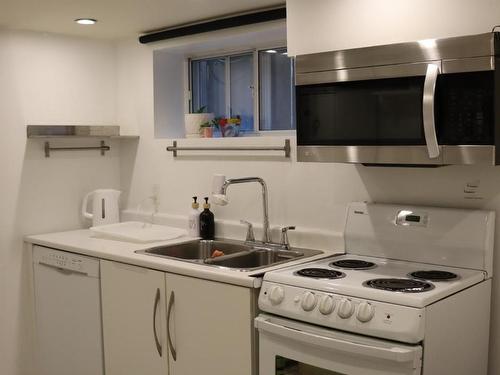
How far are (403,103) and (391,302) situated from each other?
0.70 meters

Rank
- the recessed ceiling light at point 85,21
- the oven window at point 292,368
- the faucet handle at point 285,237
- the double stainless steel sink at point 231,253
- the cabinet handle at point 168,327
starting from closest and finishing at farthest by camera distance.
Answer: the oven window at point 292,368 < the cabinet handle at point 168,327 < the double stainless steel sink at point 231,253 < the faucet handle at point 285,237 < the recessed ceiling light at point 85,21

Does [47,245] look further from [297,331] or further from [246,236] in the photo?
[297,331]

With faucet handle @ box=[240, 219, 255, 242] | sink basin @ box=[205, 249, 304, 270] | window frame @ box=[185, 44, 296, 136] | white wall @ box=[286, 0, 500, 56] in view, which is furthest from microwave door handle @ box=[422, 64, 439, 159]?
window frame @ box=[185, 44, 296, 136]

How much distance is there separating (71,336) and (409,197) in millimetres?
1849

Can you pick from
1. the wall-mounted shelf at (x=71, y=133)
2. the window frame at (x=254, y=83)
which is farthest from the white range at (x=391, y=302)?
the wall-mounted shelf at (x=71, y=133)

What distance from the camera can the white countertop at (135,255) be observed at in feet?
7.91

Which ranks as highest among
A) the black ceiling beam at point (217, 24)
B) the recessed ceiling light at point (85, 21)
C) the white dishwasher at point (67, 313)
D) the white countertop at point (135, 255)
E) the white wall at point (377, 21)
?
the recessed ceiling light at point (85, 21)

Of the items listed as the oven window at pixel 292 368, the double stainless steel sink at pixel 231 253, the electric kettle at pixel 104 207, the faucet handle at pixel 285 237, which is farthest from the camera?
the electric kettle at pixel 104 207

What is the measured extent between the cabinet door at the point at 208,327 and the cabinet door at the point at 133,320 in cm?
8

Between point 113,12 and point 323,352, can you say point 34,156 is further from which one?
point 323,352

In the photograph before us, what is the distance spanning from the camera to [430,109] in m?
2.06

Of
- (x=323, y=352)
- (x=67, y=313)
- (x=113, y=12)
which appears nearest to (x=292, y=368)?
(x=323, y=352)

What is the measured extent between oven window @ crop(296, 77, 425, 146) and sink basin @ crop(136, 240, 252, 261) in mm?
807

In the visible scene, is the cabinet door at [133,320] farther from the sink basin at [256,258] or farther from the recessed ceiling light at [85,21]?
the recessed ceiling light at [85,21]
